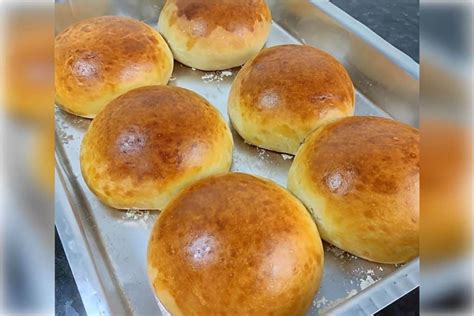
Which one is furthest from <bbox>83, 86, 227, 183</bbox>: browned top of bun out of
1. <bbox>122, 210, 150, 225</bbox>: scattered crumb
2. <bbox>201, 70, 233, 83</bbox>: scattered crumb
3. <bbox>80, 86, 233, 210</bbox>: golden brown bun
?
<bbox>201, 70, 233, 83</bbox>: scattered crumb

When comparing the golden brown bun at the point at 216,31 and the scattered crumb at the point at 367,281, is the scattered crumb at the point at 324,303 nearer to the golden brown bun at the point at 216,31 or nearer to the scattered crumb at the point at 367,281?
the scattered crumb at the point at 367,281

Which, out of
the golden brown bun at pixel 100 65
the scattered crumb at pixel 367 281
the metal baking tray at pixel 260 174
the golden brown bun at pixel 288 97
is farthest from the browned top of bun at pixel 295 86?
the scattered crumb at pixel 367 281

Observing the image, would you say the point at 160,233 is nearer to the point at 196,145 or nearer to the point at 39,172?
the point at 196,145

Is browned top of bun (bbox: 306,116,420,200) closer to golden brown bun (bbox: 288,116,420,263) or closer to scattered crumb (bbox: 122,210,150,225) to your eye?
golden brown bun (bbox: 288,116,420,263)

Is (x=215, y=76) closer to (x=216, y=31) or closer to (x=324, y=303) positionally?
(x=216, y=31)

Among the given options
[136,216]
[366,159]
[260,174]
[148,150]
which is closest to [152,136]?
[148,150]

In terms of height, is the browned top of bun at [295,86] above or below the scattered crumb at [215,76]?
above

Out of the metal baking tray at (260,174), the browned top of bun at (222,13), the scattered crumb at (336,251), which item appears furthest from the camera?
the browned top of bun at (222,13)
